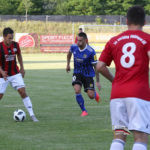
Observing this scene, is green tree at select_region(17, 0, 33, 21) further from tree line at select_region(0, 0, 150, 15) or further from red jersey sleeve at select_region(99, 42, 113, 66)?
red jersey sleeve at select_region(99, 42, 113, 66)

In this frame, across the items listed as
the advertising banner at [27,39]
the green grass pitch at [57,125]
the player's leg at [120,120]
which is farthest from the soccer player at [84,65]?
the advertising banner at [27,39]

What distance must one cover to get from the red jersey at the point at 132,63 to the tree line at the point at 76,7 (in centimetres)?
5826

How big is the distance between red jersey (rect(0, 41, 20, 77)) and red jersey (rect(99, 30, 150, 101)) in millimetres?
4825

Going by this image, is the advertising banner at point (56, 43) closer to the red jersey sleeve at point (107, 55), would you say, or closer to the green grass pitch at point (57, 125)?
the green grass pitch at point (57, 125)

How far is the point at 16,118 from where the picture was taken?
973cm

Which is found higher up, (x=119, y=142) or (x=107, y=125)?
(x=119, y=142)

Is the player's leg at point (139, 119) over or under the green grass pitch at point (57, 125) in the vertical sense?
over

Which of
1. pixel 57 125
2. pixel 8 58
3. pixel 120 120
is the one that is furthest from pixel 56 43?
pixel 120 120

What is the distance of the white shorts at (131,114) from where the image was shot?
4.99 m

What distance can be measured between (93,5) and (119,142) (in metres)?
60.8

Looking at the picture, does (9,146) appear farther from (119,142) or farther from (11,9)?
(11,9)

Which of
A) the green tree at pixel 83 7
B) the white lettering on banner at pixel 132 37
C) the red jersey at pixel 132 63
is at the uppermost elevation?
the white lettering on banner at pixel 132 37

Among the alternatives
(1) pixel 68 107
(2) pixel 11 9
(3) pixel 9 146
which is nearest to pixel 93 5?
(2) pixel 11 9

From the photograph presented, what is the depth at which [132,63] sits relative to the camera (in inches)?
198
